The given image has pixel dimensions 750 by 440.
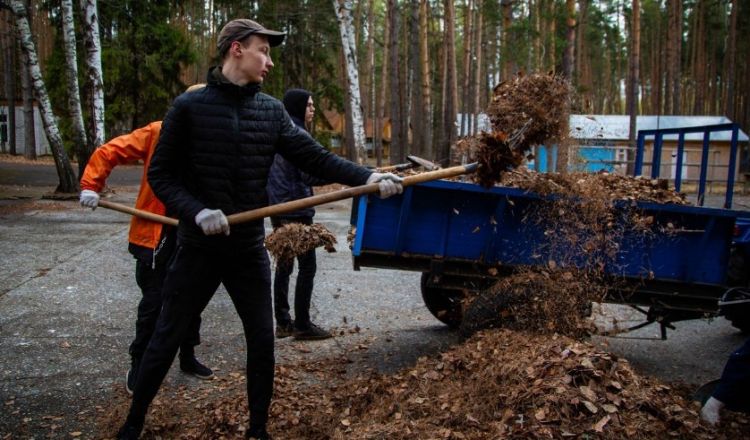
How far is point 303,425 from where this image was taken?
3.77 metres

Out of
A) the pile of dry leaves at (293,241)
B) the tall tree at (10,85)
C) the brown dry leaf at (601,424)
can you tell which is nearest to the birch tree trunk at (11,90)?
the tall tree at (10,85)

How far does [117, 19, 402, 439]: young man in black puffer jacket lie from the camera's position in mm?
3221

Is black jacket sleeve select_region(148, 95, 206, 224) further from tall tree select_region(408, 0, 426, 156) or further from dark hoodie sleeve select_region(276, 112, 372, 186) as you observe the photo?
tall tree select_region(408, 0, 426, 156)

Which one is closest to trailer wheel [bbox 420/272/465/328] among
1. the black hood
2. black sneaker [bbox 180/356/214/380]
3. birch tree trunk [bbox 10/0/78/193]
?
the black hood

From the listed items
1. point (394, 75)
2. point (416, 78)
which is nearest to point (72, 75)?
point (394, 75)

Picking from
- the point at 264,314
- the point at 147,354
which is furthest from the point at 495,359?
the point at 147,354

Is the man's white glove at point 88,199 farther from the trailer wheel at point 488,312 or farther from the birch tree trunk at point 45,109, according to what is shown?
the birch tree trunk at point 45,109

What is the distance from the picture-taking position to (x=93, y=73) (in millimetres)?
14828

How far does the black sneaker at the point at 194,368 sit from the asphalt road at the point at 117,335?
0.27 ft

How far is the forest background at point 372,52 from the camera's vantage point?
19266 millimetres

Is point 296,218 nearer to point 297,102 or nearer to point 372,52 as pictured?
point 297,102

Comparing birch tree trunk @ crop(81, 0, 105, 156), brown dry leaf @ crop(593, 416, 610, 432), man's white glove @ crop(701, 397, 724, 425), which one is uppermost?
birch tree trunk @ crop(81, 0, 105, 156)

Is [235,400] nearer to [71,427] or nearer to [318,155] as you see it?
[71,427]

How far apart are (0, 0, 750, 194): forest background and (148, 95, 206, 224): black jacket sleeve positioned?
10665mm
